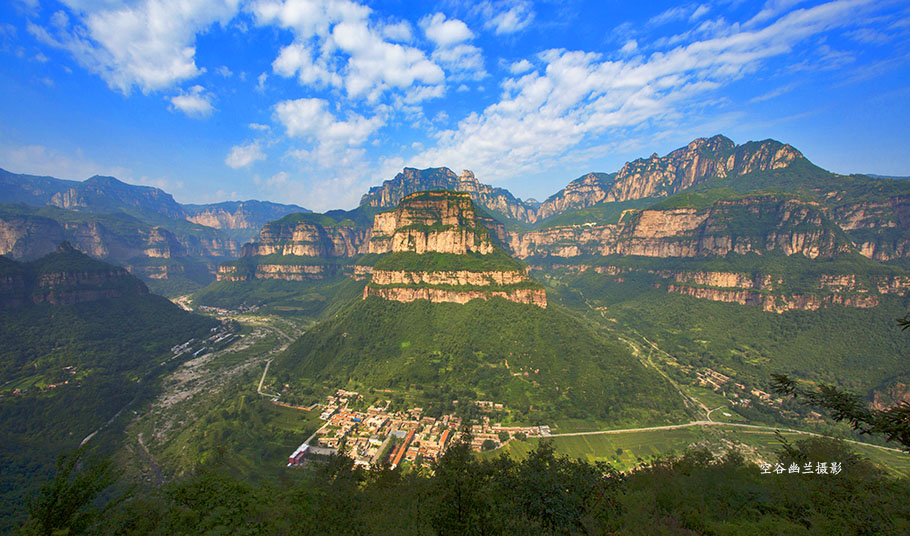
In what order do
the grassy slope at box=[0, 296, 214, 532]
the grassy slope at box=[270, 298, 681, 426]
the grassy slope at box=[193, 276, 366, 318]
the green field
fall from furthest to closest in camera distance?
the grassy slope at box=[193, 276, 366, 318]
the grassy slope at box=[270, 298, 681, 426]
the green field
the grassy slope at box=[0, 296, 214, 532]

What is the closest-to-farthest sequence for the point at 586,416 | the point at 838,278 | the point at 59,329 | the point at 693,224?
the point at 586,416 → the point at 59,329 → the point at 838,278 → the point at 693,224

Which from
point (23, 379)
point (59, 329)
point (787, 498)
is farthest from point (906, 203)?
point (59, 329)

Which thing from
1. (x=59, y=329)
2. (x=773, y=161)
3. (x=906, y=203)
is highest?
(x=773, y=161)

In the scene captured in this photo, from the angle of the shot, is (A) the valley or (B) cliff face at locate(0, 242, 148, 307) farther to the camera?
(B) cliff face at locate(0, 242, 148, 307)

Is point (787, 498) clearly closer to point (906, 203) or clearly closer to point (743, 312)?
point (743, 312)

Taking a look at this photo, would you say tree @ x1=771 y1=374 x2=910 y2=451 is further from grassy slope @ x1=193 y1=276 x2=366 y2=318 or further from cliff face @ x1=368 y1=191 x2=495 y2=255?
grassy slope @ x1=193 y1=276 x2=366 y2=318

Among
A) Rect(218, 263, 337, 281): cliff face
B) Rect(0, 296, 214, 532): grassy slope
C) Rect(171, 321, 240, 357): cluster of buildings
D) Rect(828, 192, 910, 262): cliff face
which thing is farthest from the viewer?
Rect(218, 263, 337, 281): cliff face

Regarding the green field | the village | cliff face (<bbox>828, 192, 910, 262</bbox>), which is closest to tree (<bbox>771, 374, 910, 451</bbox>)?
the village

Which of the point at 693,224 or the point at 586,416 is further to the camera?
the point at 693,224
